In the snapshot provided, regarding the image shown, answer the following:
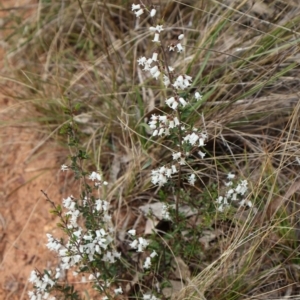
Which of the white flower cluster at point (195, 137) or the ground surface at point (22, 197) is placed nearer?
the white flower cluster at point (195, 137)

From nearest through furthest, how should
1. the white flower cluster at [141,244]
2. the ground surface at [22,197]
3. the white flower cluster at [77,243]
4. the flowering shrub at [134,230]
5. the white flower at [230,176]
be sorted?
the flowering shrub at [134,230]
the white flower cluster at [77,243]
the white flower cluster at [141,244]
the white flower at [230,176]
the ground surface at [22,197]

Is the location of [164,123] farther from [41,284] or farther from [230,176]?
[41,284]

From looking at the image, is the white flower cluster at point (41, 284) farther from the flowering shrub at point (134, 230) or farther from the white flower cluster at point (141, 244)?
the white flower cluster at point (141, 244)

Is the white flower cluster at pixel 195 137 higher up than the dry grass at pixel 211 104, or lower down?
higher up

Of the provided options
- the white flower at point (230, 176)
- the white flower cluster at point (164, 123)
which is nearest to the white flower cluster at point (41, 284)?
the white flower cluster at point (164, 123)

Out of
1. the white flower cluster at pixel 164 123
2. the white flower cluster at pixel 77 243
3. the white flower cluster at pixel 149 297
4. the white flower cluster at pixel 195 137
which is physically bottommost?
the white flower cluster at pixel 149 297

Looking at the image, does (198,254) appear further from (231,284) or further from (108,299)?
(108,299)

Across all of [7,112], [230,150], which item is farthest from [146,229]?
[7,112]

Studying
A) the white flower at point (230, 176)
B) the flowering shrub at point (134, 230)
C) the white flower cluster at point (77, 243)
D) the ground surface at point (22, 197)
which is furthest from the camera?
the ground surface at point (22, 197)

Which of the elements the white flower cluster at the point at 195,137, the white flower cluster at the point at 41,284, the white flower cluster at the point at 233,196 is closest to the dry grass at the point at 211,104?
the white flower cluster at the point at 233,196
